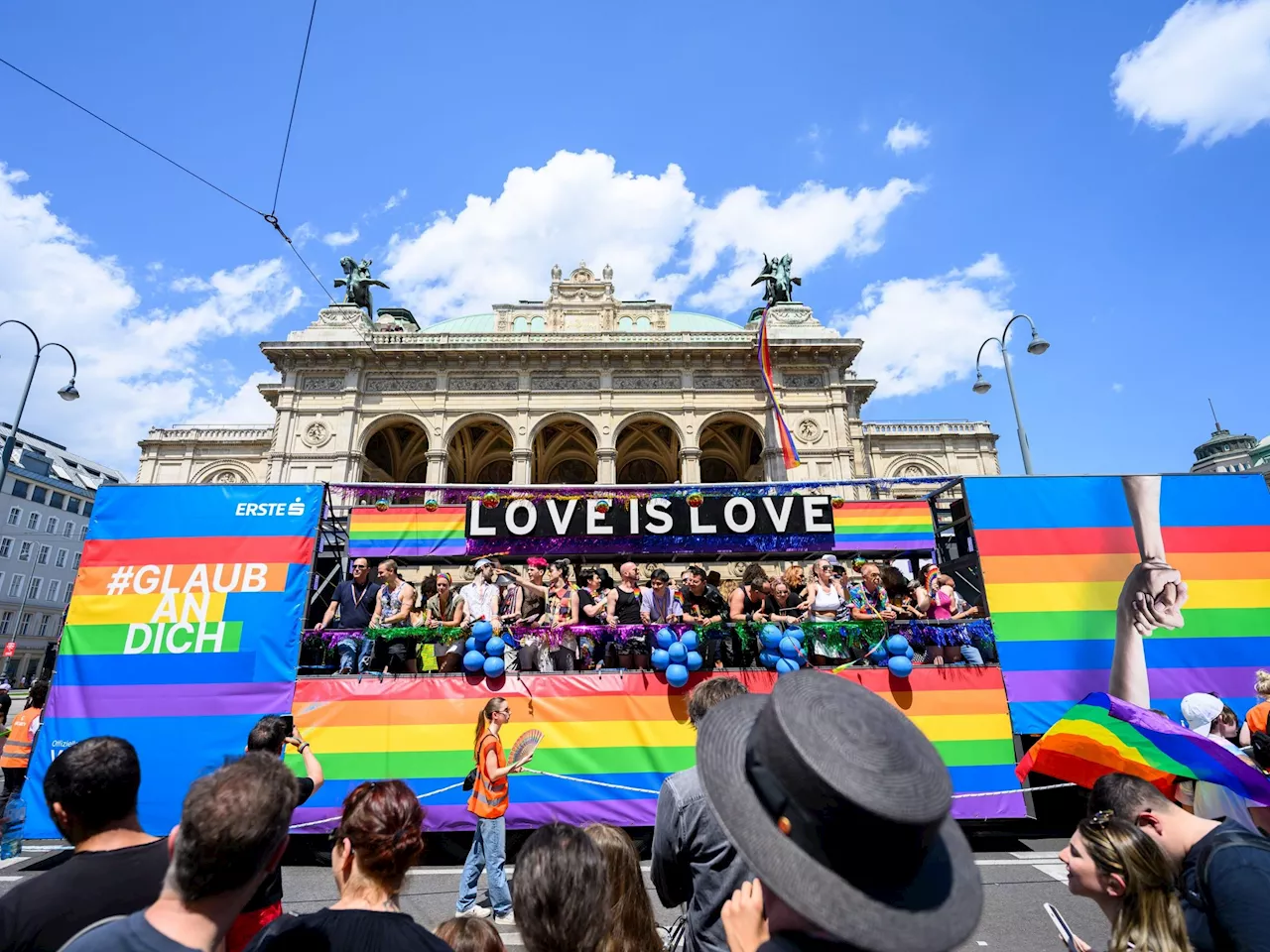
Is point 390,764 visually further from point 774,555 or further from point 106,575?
point 774,555

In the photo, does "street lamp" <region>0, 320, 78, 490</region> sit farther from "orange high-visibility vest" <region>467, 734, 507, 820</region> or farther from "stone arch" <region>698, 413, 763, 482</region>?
"stone arch" <region>698, 413, 763, 482</region>

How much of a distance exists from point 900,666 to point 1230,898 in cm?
520

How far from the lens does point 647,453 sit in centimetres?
3800

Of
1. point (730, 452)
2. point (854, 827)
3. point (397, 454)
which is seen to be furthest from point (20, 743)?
point (730, 452)

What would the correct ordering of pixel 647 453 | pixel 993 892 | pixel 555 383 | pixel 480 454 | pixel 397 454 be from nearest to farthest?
pixel 993 892, pixel 555 383, pixel 397 454, pixel 480 454, pixel 647 453

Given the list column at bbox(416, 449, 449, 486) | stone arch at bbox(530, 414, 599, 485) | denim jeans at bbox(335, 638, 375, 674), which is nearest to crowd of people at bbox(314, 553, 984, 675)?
denim jeans at bbox(335, 638, 375, 674)

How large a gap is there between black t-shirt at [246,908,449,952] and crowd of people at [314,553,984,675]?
5267 millimetres

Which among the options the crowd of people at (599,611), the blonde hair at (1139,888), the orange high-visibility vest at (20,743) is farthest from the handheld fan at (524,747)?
the orange high-visibility vest at (20,743)

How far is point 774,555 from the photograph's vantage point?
29.3ft

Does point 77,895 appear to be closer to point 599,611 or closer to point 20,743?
point 599,611

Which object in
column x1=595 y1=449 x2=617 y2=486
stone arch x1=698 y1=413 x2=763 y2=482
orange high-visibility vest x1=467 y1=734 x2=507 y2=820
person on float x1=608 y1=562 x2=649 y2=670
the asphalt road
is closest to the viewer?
the asphalt road

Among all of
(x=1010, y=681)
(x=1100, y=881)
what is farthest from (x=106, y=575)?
(x=1010, y=681)

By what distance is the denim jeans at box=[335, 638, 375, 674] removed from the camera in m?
7.48

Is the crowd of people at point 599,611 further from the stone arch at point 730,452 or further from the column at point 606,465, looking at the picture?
the stone arch at point 730,452
